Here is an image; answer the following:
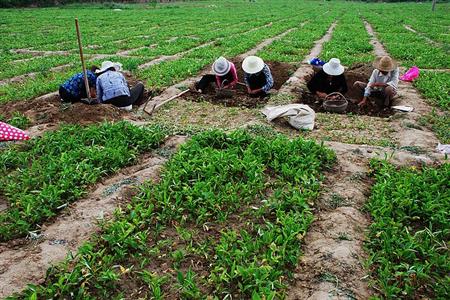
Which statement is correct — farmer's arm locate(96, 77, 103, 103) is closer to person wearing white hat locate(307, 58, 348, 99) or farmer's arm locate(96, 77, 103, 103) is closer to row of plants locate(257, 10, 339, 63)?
person wearing white hat locate(307, 58, 348, 99)

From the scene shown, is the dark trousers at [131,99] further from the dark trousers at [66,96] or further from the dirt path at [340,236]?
the dirt path at [340,236]

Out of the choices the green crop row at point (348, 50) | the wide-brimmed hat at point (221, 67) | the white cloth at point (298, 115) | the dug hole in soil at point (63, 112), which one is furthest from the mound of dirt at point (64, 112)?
the green crop row at point (348, 50)

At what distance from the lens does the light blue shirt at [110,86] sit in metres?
6.64

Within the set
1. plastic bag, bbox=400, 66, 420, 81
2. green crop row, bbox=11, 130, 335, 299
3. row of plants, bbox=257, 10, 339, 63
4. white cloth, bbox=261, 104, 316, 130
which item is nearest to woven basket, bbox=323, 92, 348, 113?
white cloth, bbox=261, 104, 316, 130

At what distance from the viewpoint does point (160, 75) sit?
29.7ft

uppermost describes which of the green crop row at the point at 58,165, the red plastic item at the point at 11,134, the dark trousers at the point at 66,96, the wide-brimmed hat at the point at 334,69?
the wide-brimmed hat at the point at 334,69

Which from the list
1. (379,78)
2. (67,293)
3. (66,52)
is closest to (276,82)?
(379,78)

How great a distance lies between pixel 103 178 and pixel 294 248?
2428 millimetres

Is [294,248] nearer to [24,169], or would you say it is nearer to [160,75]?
[24,169]

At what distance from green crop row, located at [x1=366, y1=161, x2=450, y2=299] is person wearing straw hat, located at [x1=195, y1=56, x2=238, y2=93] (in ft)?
12.7

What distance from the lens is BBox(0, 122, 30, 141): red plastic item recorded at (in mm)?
5315

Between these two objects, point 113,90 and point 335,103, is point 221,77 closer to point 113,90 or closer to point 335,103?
point 113,90

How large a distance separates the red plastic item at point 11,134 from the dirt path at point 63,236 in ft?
6.37

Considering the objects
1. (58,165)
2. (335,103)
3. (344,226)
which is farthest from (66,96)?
(344,226)
